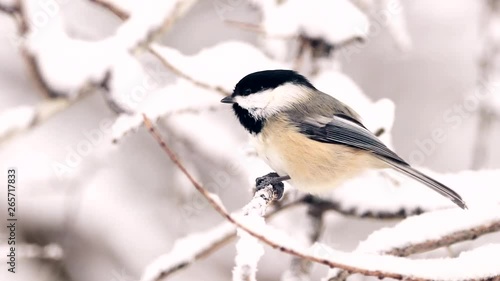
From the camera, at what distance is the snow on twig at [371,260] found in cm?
92

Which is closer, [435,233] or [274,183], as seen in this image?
[435,233]

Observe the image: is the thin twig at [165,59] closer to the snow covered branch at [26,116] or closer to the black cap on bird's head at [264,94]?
the black cap on bird's head at [264,94]

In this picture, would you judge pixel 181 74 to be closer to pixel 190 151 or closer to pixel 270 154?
pixel 270 154

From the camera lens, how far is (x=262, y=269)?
270 cm

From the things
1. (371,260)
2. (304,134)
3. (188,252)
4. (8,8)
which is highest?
(8,8)

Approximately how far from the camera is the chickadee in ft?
5.27

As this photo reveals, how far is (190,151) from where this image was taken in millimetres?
2268

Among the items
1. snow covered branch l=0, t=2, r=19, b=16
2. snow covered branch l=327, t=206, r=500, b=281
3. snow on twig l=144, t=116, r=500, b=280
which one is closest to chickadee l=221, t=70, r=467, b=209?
snow covered branch l=327, t=206, r=500, b=281

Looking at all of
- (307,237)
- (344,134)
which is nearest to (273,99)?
(344,134)

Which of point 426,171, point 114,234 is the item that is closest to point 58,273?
point 114,234

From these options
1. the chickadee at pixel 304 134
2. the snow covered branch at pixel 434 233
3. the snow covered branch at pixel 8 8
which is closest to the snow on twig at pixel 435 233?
the snow covered branch at pixel 434 233

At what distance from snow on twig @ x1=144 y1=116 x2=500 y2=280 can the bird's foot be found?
40 centimetres

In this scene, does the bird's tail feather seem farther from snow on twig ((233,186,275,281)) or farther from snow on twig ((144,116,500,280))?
snow on twig ((233,186,275,281))

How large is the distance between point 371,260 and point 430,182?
22.6 inches
